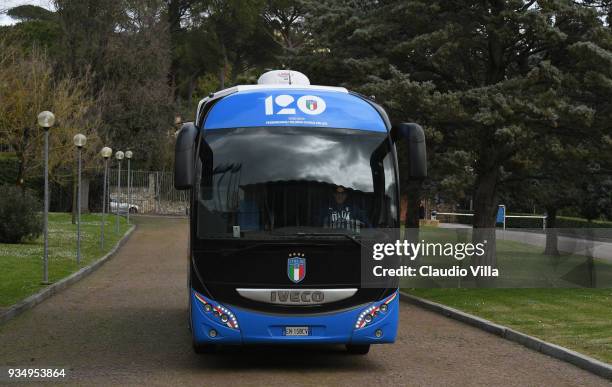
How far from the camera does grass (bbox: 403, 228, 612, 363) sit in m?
12.2

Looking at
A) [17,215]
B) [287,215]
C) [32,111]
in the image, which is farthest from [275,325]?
[32,111]

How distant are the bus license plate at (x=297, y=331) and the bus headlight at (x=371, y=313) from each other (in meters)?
0.55

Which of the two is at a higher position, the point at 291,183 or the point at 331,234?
the point at 291,183

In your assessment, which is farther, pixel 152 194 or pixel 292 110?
pixel 152 194

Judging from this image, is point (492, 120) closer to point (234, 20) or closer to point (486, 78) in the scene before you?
point (486, 78)

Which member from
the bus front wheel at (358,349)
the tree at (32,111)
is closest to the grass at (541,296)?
the bus front wheel at (358,349)

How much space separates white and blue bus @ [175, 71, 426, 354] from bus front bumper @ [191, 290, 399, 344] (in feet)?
0.03

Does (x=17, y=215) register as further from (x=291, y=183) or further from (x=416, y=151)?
(x=416, y=151)

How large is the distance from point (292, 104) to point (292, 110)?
10cm

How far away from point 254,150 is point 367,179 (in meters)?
1.29

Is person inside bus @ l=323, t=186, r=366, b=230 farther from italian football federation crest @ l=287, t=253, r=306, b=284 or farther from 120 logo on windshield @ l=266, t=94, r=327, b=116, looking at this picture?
120 logo on windshield @ l=266, t=94, r=327, b=116

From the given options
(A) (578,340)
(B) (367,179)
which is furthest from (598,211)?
(B) (367,179)

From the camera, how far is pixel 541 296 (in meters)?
16.9

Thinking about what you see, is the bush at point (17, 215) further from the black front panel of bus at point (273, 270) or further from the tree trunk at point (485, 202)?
the black front panel of bus at point (273, 270)
